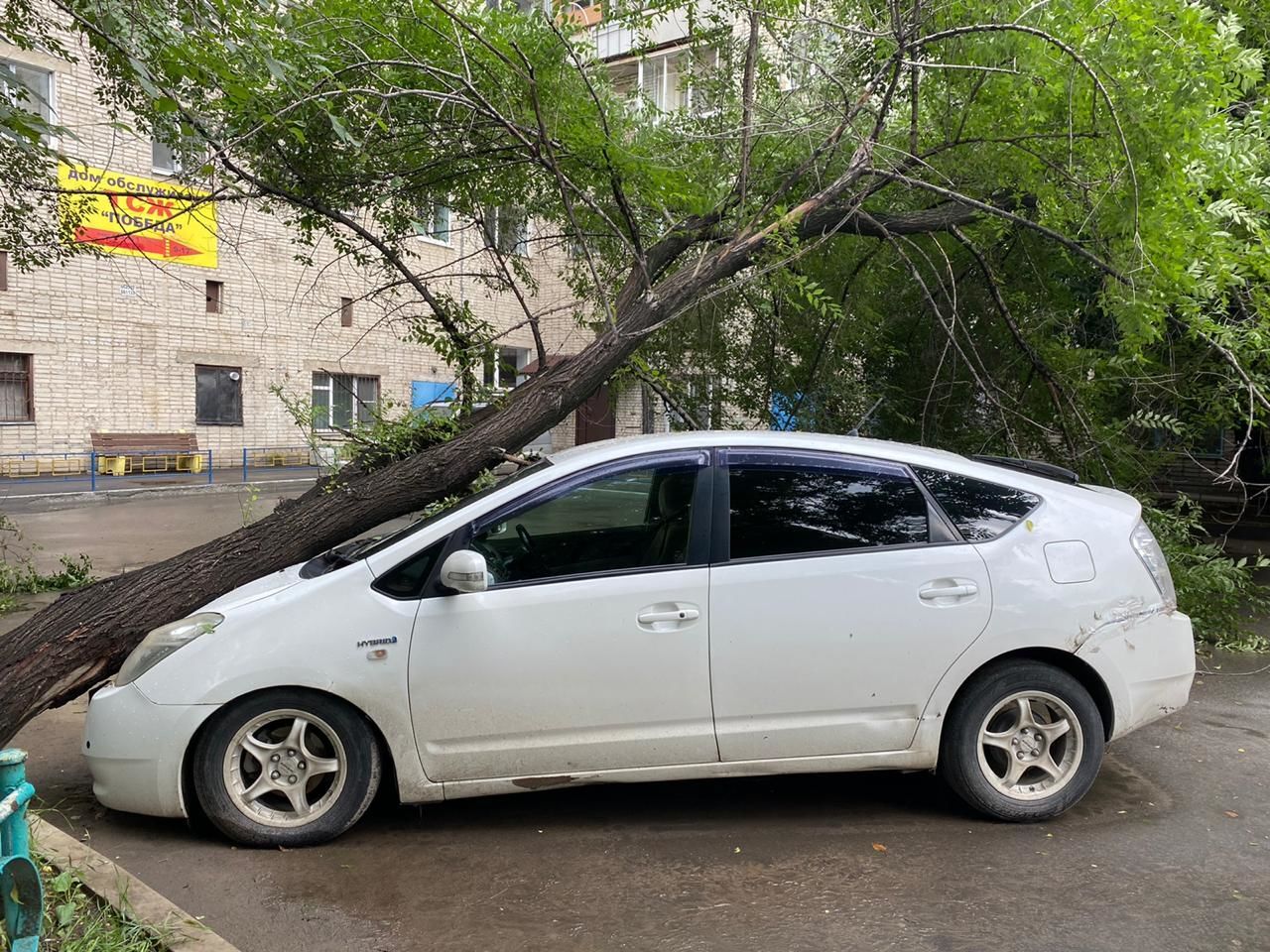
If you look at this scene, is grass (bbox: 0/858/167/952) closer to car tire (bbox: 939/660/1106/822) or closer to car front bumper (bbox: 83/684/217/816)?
car front bumper (bbox: 83/684/217/816)

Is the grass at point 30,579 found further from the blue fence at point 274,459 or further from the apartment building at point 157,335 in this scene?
the blue fence at point 274,459

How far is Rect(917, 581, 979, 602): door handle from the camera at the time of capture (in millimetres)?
4031

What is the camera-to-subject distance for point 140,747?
377 centimetres

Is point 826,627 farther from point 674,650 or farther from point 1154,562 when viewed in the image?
point 1154,562

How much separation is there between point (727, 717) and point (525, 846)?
97 centimetres

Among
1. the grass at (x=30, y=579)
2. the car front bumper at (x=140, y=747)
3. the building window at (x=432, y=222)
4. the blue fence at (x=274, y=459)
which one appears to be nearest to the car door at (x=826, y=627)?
the car front bumper at (x=140, y=747)

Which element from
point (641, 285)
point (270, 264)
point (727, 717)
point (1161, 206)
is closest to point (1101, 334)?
point (1161, 206)

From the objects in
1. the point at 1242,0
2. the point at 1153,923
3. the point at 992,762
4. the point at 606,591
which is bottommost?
the point at 1153,923

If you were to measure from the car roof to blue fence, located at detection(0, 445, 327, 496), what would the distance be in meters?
15.6

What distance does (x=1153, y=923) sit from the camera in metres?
3.33

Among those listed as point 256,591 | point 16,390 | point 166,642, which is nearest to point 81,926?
point 166,642

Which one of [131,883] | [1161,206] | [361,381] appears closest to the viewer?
[131,883]

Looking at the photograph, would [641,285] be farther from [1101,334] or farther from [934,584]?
[1101,334]

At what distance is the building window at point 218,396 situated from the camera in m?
24.3
